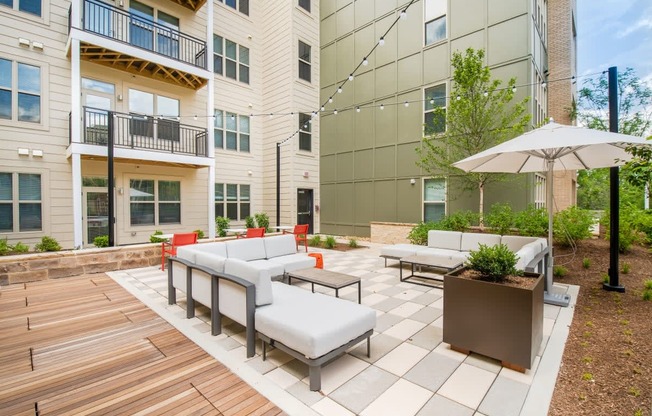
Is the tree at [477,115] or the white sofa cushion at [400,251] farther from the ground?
the tree at [477,115]

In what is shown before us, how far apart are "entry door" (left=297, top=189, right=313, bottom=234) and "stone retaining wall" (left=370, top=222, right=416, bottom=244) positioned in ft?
10.9

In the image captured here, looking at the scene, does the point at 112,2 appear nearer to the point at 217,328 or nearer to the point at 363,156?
the point at 363,156

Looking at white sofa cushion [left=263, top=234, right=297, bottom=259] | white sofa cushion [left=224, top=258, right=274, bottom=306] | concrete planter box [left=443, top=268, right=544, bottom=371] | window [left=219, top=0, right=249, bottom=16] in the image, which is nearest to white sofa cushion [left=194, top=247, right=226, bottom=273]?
white sofa cushion [left=224, top=258, right=274, bottom=306]

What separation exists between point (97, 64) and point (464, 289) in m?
10.7

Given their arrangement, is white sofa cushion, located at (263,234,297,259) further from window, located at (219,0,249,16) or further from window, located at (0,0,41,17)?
window, located at (219,0,249,16)

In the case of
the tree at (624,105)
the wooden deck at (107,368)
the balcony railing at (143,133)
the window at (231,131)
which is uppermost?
the tree at (624,105)

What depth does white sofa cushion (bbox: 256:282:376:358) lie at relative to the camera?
245 cm

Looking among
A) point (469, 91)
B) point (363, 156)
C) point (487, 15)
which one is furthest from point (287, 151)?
point (487, 15)

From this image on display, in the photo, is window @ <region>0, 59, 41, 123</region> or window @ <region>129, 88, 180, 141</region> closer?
window @ <region>0, 59, 41, 123</region>

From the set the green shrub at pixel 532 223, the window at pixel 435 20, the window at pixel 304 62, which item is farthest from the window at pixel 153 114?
the green shrub at pixel 532 223

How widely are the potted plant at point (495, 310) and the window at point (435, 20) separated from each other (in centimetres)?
944

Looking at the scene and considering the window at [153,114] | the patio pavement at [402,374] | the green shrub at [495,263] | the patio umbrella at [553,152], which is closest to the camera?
the patio pavement at [402,374]

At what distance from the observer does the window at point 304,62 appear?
12462 mm

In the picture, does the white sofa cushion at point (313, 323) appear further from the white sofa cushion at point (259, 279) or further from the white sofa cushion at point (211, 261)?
the white sofa cushion at point (211, 261)
